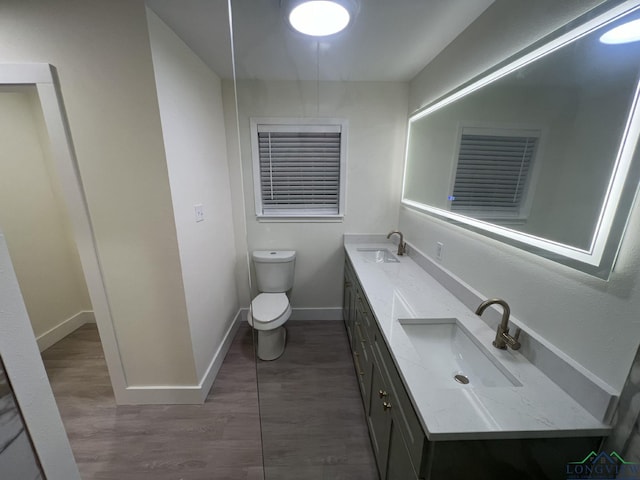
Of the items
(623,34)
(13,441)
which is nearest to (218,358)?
(13,441)

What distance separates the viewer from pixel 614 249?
26.0 inches

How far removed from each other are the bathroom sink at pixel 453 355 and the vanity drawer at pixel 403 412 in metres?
0.13

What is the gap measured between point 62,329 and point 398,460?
3.11 metres

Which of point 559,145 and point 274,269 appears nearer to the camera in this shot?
point 559,145

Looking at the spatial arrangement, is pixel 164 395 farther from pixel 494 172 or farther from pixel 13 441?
pixel 494 172

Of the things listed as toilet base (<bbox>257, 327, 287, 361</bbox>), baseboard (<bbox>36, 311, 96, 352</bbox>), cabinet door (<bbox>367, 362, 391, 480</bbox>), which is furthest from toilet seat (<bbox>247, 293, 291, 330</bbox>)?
baseboard (<bbox>36, 311, 96, 352</bbox>)

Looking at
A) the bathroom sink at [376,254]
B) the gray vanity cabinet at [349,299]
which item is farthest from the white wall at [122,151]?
the bathroom sink at [376,254]

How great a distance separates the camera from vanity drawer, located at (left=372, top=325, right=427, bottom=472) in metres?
0.74

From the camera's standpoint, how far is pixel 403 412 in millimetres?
866

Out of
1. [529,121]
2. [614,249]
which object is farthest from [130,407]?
[529,121]

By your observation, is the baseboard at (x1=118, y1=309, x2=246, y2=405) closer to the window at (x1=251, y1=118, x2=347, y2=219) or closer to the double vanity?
the double vanity

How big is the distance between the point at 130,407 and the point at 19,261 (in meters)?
1.63

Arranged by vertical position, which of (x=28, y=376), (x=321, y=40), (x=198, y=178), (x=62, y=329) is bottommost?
(x=62, y=329)

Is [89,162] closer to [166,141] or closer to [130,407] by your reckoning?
[166,141]
